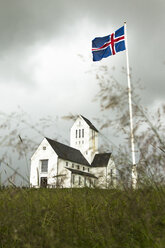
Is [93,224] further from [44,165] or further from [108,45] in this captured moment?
[44,165]

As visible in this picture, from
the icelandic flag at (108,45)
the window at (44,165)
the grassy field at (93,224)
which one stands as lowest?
the grassy field at (93,224)

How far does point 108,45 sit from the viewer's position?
13977mm

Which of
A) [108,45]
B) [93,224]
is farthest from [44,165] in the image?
[93,224]

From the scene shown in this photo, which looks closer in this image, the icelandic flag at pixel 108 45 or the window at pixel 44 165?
the icelandic flag at pixel 108 45

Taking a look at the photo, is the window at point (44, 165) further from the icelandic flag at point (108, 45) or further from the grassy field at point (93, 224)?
the grassy field at point (93, 224)

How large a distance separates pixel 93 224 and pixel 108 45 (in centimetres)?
1298

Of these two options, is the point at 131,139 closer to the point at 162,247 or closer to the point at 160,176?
the point at 160,176

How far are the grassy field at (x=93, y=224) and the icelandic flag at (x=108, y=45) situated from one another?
12285 millimetres

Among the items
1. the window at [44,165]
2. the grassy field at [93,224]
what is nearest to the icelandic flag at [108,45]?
the grassy field at [93,224]

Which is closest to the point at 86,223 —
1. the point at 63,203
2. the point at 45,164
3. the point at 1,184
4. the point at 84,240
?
the point at 84,240

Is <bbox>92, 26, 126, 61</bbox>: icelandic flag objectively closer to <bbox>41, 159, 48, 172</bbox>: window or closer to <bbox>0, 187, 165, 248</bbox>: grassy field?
<bbox>0, 187, 165, 248</bbox>: grassy field

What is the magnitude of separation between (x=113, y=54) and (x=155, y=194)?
12295 millimetres

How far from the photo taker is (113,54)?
13.9 meters

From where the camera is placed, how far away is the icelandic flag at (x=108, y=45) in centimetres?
1398
